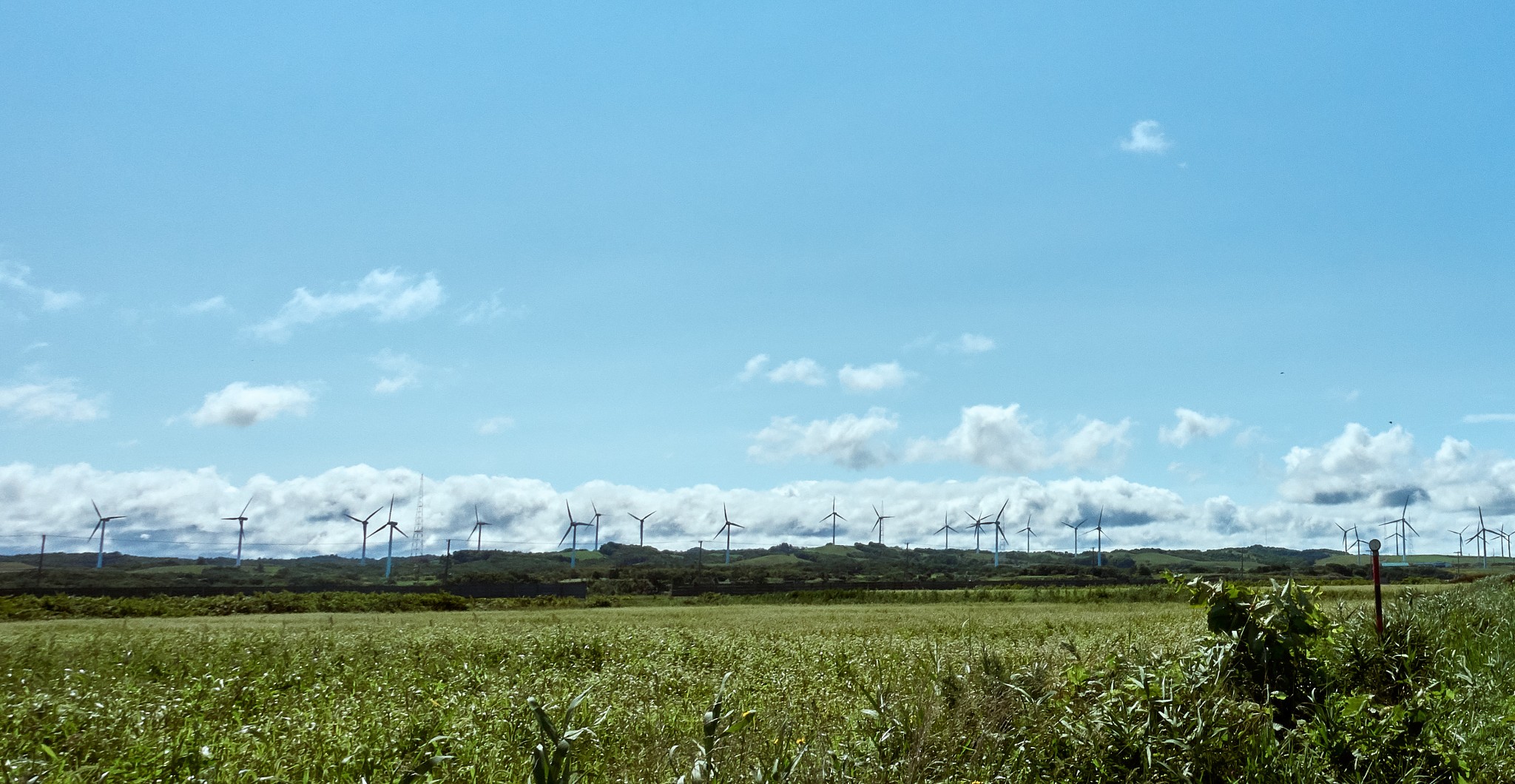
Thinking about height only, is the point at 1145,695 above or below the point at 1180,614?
above

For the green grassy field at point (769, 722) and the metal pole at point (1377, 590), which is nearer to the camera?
the green grassy field at point (769, 722)

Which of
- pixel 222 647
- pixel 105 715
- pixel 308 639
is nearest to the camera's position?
pixel 105 715

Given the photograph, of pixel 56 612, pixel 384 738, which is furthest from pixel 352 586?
pixel 384 738

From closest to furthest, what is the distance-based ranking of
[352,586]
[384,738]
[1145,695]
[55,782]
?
[55,782], [1145,695], [384,738], [352,586]

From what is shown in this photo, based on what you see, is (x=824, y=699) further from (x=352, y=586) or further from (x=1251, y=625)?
(x=352, y=586)

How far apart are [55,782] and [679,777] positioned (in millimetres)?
4907

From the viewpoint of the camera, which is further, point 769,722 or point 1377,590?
point 1377,590

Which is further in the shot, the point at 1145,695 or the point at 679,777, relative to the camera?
the point at 1145,695

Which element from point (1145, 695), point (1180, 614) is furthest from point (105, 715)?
point (1180, 614)

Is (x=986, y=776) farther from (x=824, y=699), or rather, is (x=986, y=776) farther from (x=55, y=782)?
(x=55, y=782)

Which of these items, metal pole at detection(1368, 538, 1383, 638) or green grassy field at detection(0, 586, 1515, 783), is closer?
green grassy field at detection(0, 586, 1515, 783)

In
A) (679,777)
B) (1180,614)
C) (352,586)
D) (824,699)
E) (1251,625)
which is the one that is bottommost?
(352,586)

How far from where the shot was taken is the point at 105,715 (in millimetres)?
9930

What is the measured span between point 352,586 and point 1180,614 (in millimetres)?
116409
